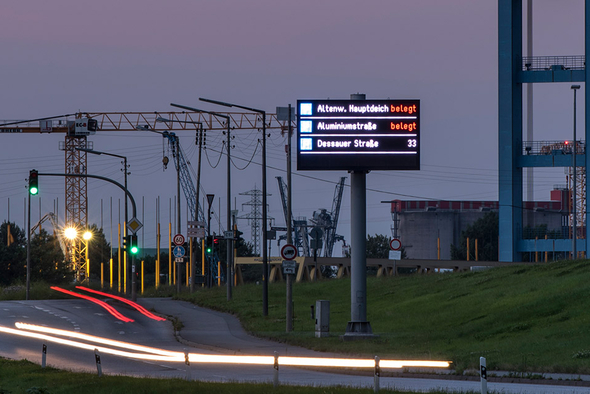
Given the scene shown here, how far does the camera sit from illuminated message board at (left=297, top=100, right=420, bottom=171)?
31125 mm

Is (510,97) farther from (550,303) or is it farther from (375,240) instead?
(375,240)

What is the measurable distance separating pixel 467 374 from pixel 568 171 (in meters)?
98.5

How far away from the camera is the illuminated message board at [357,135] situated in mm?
31125

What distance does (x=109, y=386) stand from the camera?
1886cm

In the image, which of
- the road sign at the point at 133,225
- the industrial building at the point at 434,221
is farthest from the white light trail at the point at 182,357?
the industrial building at the point at 434,221

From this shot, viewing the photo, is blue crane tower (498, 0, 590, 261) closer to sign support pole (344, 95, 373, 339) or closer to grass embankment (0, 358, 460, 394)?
sign support pole (344, 95, 373, 339)

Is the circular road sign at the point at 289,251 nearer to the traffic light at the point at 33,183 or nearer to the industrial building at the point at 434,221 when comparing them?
the traffic light at the point at 33,183

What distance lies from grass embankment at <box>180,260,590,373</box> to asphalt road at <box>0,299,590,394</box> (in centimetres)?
152

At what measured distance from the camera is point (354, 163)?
31.2 metres

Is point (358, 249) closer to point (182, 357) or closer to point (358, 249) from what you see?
point (358, 249)

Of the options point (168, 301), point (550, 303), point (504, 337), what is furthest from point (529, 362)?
point (168, 301)

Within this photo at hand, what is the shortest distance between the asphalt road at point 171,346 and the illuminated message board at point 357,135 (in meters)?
6.62

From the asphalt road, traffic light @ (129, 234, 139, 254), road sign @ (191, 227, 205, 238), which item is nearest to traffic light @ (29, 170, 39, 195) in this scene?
the asphalt road

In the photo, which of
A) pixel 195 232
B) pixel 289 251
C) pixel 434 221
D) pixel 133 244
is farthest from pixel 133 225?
pixel 434 221
